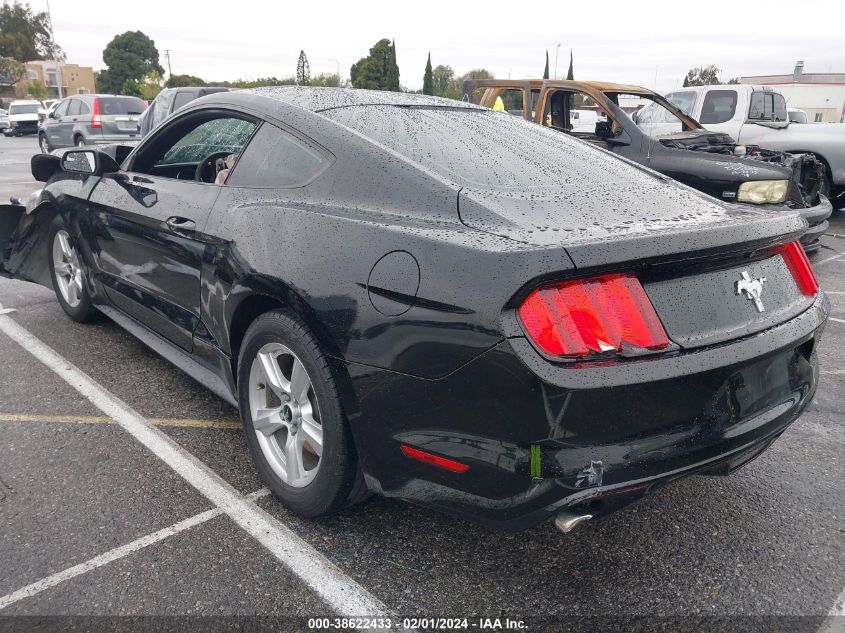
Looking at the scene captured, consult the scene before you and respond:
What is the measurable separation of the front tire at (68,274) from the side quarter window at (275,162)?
1932mm

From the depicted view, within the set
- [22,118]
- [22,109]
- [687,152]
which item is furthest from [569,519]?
[22,109]

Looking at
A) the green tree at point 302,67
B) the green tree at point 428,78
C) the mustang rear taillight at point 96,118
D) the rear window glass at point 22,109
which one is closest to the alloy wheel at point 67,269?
the mustang rear taillight at point 96,118

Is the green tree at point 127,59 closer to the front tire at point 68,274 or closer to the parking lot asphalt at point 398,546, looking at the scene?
the front tire at point 68,274

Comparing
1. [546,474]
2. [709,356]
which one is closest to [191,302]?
[546,474]

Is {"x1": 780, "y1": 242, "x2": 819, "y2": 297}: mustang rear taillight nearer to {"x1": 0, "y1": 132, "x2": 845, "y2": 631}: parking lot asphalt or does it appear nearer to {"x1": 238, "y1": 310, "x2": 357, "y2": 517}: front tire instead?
{"x1": 0, "y1": 132, "x2": 845, "y2": 631}: parking lot asphalt

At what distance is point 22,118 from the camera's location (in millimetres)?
33000

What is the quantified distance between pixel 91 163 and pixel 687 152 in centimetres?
540

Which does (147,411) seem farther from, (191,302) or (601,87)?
(601,87)

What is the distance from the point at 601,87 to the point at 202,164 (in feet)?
16.8

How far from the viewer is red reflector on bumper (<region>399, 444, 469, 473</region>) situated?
1941mm

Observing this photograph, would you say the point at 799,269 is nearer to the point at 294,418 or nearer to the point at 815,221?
the point at 294,418

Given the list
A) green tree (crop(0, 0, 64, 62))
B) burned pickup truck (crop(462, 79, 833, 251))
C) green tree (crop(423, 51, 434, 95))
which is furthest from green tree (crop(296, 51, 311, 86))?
burned pickup truck (crop(462, 79, 833, 251))

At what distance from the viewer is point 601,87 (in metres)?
7.36

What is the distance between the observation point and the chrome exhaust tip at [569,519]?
186 centimetres
